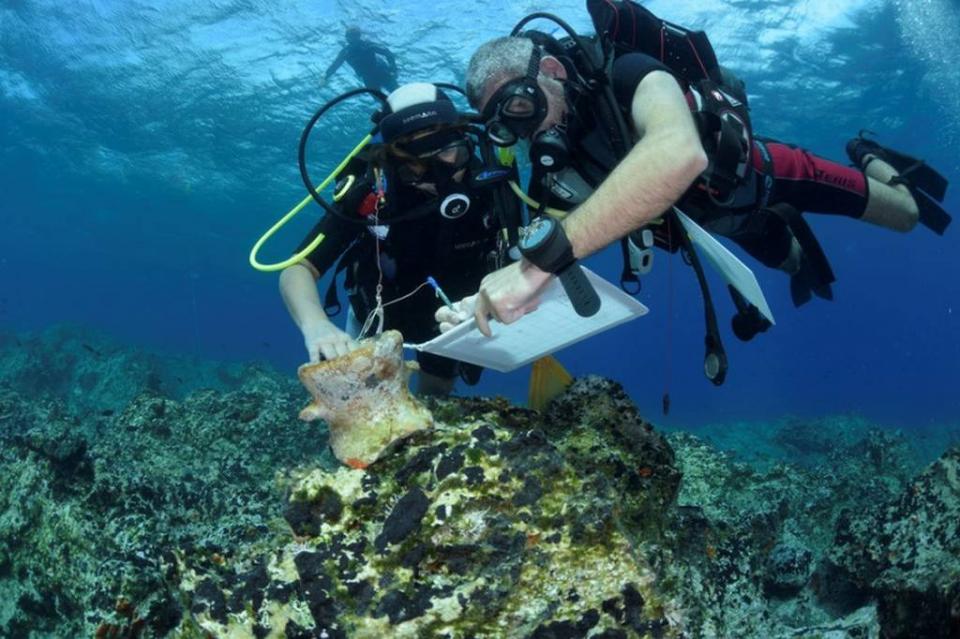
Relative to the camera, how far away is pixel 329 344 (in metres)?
2.78

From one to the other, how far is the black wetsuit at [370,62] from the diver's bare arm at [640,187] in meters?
17.5

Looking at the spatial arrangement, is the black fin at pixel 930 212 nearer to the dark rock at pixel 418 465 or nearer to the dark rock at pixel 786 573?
the dark rock at pixel 786 573

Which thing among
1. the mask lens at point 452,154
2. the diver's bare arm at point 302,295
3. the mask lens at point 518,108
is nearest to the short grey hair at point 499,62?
the mask lens at point 518,108

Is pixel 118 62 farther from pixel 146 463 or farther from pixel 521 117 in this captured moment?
pixel 521 117

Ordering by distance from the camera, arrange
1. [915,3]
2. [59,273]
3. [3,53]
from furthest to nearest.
→ [59,273]
[3,53]
[915,3]

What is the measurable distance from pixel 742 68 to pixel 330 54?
45.7 feet

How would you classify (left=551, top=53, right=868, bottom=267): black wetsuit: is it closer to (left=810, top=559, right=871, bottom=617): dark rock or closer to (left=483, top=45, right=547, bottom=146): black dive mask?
(left=483, top=45, right=547, bottom=146): black dive mask

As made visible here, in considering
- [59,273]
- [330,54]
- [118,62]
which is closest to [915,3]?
[330,54]

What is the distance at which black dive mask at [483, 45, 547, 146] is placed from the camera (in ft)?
11.8

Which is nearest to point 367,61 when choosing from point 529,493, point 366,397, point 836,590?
point 366,397

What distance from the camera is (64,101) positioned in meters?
25.1

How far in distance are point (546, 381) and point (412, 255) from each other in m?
1.65

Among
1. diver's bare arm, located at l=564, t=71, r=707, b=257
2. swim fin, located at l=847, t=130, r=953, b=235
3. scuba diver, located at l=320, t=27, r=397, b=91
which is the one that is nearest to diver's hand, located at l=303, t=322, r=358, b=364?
diver's bare arm, located at l=564, t=71, r=707, b=257

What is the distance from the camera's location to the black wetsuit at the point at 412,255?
14.5ft
